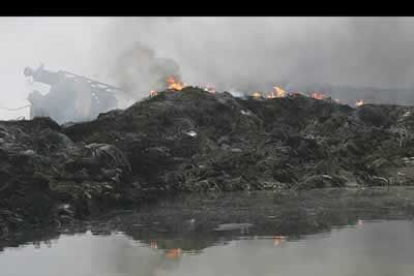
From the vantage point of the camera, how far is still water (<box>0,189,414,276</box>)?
13914 mm

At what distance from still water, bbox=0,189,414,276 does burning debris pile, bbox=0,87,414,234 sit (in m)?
5.88

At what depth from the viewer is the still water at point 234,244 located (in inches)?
548

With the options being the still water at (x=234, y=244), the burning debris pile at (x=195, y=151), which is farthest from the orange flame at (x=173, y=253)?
the burning debris pile at (x=195, y=151)

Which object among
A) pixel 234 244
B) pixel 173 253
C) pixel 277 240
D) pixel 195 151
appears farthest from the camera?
pixel 195 151

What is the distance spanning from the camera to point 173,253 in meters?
16.2

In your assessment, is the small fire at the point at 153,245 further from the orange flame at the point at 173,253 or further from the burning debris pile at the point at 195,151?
the burning debris pile at the point at 195,151

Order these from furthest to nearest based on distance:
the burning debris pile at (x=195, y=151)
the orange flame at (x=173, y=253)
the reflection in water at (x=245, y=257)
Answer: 1. the burning debris pile at (x=195, y=151)
2. the orange flame at (x=173, y=253)
3. the reflection in water at (x=245, y=257)

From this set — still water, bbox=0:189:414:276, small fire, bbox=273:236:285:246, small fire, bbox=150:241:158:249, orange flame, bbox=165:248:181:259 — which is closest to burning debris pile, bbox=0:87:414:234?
still water, bbox=0:189:414:276

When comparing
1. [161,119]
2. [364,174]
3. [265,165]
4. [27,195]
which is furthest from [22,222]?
[161,119]

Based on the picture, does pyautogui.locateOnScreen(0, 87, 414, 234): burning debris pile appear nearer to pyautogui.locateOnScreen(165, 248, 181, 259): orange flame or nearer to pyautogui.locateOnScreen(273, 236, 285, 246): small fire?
pyautogui.locateOnScreen(165, 248, 181, 259): orange flame

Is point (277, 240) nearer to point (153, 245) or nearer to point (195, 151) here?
point (153, 245)

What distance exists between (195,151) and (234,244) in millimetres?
40692

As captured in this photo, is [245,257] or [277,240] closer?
[245,257]

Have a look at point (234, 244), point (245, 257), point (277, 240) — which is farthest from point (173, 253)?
point (277, 240)
